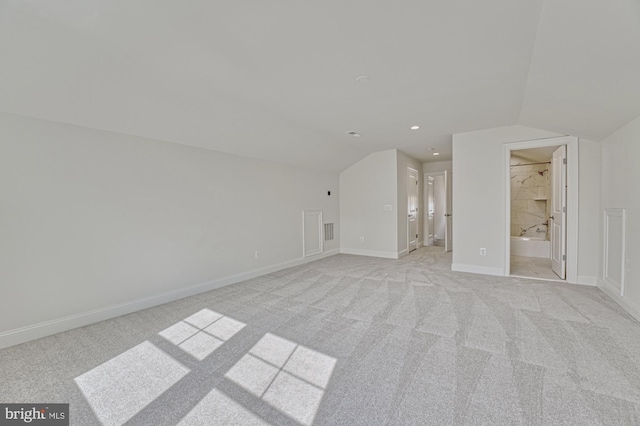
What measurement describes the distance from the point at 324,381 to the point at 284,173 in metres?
4.00

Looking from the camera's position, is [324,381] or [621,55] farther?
[621,55]

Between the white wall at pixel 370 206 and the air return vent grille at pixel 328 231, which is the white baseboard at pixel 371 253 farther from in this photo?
the air return vent grille at pixel 328 231

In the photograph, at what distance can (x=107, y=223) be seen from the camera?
293 centimetres

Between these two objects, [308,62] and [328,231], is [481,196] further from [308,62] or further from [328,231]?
[308,62]

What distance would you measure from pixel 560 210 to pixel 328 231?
4.32 meters

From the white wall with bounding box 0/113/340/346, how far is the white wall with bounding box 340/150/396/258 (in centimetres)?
284

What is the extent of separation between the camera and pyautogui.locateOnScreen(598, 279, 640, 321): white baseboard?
276cm

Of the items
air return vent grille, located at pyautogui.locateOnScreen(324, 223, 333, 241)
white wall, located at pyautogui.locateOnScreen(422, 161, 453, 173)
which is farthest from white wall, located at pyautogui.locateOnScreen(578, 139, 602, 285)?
air return vent grille, located at pyautogui.locateOnScreen(324, 223, 333, 241)

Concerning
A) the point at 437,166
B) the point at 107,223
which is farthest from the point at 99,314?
the point at 437,166

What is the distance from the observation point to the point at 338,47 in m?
2.16

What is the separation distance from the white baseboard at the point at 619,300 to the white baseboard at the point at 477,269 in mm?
1167

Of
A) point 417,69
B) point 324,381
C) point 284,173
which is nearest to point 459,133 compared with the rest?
point 417,69

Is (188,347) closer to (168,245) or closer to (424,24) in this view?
(168,245)

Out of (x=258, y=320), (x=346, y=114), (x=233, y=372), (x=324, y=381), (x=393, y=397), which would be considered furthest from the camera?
(x=346, y=114)
